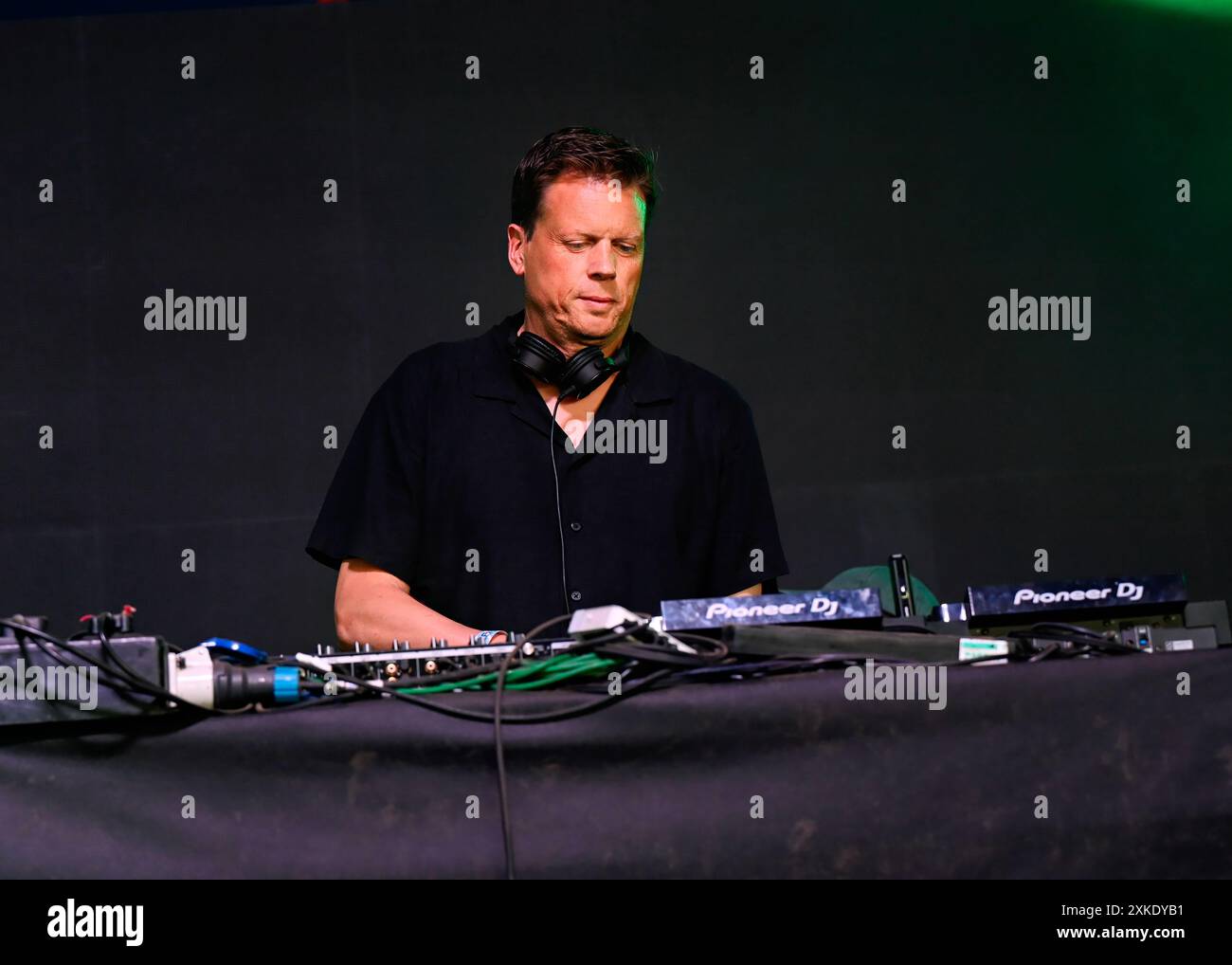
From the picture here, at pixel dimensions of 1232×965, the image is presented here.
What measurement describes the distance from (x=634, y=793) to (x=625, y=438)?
48.3 inches

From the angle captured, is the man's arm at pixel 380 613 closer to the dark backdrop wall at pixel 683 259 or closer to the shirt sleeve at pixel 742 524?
the shirt sleeve at pixel 742 524

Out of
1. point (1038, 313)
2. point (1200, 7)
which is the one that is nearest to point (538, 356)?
point (1038, 313)

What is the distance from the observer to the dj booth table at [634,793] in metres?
1.07

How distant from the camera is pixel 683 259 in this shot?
3209mm

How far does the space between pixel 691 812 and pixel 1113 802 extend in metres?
0.37

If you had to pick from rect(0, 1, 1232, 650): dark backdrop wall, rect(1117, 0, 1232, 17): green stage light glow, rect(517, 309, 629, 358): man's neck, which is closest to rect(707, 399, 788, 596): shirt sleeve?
rect(517, 309, 629, 358): man's neck

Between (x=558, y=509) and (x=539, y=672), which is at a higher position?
(x=558, y=509)

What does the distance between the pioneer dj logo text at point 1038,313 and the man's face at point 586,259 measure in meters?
1.31

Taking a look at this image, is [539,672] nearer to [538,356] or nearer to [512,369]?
[538,356]
